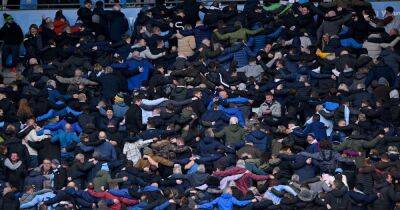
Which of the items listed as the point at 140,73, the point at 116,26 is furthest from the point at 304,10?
the point at 116,26

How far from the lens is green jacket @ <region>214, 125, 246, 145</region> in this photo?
42562 millimetres

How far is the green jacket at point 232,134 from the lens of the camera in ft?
140

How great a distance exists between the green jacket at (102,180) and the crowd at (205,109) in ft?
0.08

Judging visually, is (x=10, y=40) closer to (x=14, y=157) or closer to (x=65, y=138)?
(x=65, y=138)

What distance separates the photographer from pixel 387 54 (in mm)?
45844

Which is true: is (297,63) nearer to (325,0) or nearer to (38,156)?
(325,0)

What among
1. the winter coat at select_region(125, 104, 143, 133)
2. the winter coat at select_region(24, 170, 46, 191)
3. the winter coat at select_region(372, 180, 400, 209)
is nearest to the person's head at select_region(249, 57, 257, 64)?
the winter coat at select_region(125, 104, 143, 133)

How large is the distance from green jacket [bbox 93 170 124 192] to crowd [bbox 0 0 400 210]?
24 mm

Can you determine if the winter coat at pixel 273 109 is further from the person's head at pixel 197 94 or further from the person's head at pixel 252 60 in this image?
the person's head at pixel 252 60

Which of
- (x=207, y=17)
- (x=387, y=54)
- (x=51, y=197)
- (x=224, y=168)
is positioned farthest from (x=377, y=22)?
(x=51, y=197)

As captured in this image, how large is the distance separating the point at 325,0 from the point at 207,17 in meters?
3.97

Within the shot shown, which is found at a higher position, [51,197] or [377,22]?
[377,22]

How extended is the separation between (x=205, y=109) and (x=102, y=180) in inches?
156

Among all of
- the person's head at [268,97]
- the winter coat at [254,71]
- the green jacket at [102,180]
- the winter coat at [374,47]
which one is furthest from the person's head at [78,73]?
the winter coat at [374,47]
